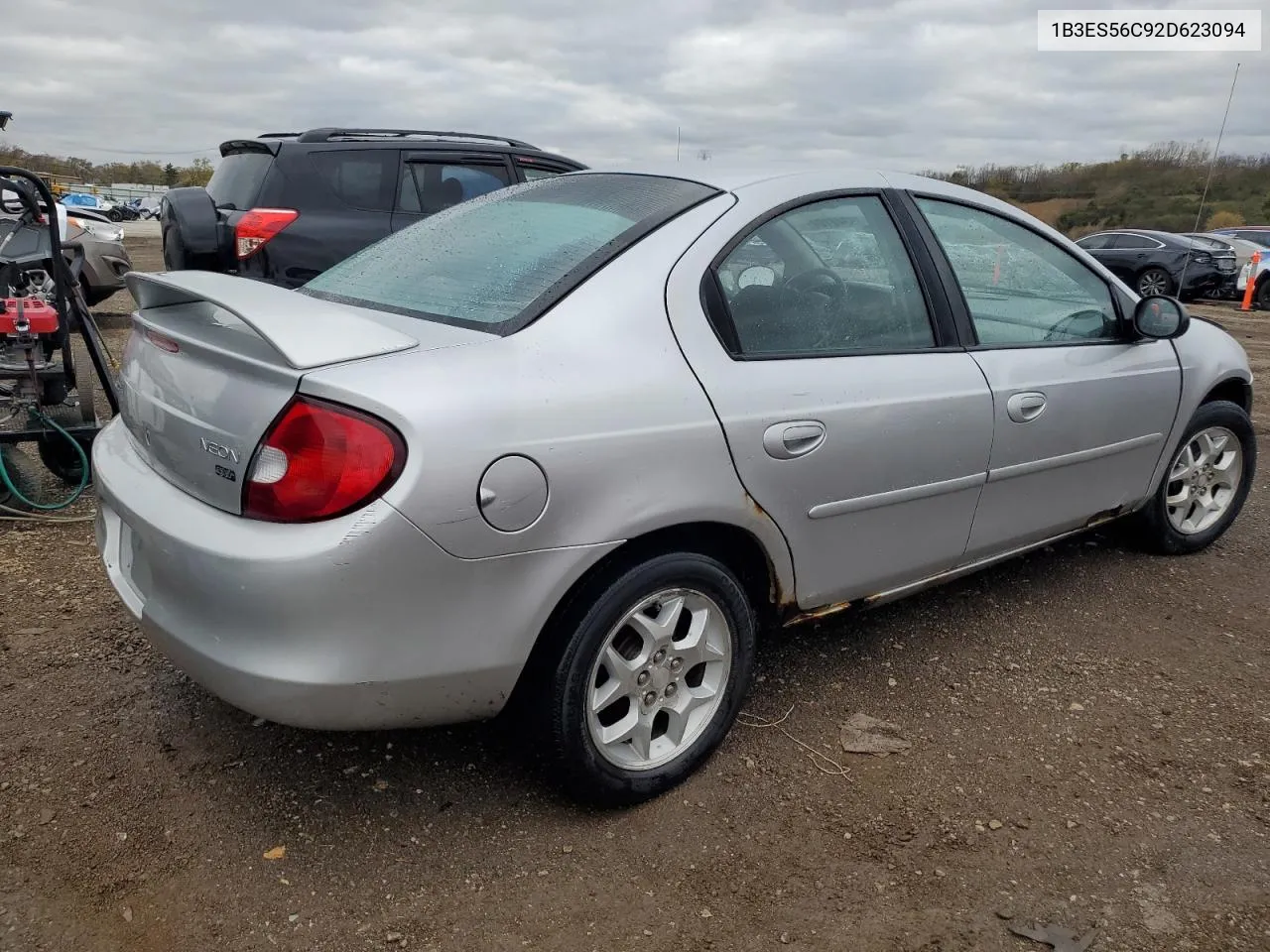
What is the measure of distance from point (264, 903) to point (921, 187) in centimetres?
262

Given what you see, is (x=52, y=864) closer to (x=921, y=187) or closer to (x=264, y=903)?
(x=264, y=903)

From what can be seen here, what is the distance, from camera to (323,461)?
182cm

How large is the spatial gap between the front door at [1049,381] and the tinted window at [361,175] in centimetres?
436

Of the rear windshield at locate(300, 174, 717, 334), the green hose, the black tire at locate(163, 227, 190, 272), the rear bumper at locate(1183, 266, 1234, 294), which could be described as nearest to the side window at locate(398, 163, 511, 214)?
the black tire at locate(163, 227, 190, 272)

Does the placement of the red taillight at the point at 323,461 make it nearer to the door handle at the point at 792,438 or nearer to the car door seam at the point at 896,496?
the door handle at the point at 792,438

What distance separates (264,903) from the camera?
199cm

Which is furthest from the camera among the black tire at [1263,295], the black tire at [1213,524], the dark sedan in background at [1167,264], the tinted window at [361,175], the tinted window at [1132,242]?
the tinted window at [1132,242]

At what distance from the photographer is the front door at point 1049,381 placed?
2.93 m

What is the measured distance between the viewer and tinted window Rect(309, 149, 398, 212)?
20.3 feet

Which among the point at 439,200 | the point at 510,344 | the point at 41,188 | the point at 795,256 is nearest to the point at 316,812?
the point at 510,344

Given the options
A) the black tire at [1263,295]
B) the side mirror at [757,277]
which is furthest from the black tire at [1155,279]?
the side mirror at [757,277]

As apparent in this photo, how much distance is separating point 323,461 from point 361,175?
504 cm

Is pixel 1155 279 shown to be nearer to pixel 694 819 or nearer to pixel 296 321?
pixel 694 819

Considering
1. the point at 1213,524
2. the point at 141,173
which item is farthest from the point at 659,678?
the point at 141,173
